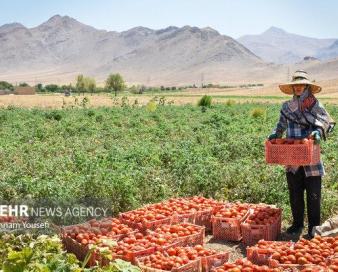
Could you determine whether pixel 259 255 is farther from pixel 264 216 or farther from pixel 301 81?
pixel 301 81

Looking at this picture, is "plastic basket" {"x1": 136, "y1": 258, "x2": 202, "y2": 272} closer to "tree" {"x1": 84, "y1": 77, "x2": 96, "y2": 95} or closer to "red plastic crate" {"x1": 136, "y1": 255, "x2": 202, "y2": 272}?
"red plastic crate" {"x1": 136, "y1": 255, "x2": 202, "y2": 272}

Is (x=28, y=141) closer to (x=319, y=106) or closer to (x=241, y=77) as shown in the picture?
(x=319, y=106)

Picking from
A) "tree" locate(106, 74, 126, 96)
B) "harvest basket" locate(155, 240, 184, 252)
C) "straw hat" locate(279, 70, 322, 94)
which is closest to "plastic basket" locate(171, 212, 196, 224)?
"harvest basket" locate(155, 240, 184, 252)

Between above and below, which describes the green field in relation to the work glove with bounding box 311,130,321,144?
below

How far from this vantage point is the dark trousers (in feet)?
21.9

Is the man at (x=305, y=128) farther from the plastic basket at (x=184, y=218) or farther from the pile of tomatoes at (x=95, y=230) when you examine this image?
the pile of tomatoes at (x=95, y=230)

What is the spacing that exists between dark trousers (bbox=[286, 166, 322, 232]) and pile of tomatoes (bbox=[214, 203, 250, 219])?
0.67 meters

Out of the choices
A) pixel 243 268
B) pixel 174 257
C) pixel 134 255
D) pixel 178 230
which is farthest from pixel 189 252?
pixel 178 230

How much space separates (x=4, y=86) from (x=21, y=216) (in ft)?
340

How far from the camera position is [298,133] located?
6.73m

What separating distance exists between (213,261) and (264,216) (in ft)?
5.09

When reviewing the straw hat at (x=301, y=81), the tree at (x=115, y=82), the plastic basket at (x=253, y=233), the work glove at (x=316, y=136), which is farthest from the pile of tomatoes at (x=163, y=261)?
the tree at (x=115, y=82)

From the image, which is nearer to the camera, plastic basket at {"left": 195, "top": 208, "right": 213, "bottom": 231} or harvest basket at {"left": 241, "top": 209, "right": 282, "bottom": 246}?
harvest basket at {"left": 241, "top": 209, "right": 282, "bottom": 246}

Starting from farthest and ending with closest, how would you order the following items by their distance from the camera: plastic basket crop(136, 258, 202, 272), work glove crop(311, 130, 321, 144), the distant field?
the distant field → work glove crop(311, 130, 321, 144) → plastic basket crop(136, 258, 202, 272)
